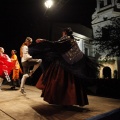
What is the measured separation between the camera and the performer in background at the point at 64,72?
3.80 meters

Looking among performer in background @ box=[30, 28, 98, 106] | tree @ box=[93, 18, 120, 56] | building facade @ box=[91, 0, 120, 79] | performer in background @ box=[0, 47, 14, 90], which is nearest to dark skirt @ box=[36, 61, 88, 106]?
performer in background @ box=[30, 28, 98, 106]

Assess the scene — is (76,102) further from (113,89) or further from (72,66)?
(113,89)

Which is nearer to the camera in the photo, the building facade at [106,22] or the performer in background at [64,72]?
the performer in background at [64,72]

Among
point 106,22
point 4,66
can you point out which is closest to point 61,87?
point 4,66

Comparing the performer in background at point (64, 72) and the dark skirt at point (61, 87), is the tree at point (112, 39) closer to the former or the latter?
the performer in background at point (64, 72)

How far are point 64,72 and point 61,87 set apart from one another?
1.11ft

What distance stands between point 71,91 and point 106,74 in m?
32.1

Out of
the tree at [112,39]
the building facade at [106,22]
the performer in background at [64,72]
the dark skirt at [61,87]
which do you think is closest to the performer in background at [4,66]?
the performer in background at [64,72]

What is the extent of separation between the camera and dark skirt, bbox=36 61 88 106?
3768 millimetres

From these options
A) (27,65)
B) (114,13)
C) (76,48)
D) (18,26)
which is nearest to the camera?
(76,48)

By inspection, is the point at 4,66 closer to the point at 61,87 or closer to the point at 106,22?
the point at 61,87

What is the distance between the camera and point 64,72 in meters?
3.98

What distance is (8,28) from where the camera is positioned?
54.3 feet

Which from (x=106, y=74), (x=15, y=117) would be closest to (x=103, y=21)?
(x=106, y=74)
